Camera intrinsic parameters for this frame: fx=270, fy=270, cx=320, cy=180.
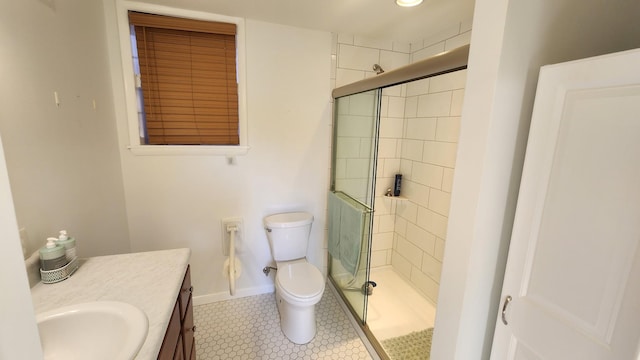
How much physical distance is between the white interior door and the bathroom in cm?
10

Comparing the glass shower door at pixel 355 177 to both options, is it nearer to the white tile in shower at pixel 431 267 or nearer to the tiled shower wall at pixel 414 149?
the tiled shower wall at pixel 414 149

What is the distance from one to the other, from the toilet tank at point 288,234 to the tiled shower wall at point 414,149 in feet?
2.66

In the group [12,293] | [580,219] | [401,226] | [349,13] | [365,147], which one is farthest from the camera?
[401,226]

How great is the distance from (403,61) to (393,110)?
16.3 inches

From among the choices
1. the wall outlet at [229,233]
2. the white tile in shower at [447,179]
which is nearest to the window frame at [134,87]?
the wall outlet at [229,233]

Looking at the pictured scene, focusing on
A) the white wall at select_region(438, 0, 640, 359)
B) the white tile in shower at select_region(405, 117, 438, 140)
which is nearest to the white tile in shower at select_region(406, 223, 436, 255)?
the white tile in shower at select_region(405, 117, 438, 140)

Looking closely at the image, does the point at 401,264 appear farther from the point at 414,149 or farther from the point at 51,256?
the point at 51,256

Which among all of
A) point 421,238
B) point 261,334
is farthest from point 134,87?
point 421,238

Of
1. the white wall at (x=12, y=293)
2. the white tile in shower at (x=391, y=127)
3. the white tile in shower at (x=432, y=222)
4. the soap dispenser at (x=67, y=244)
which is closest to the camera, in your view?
the white wall at (x=12, y=293)

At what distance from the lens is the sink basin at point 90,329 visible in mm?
812

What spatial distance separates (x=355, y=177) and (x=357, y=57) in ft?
3.24

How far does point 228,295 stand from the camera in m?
2.26

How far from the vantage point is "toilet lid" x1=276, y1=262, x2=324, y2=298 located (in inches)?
69.0

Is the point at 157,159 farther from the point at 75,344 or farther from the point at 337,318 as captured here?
the point at 337,318
